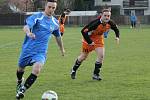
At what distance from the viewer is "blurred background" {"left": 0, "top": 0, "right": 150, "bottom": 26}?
73.1 metres

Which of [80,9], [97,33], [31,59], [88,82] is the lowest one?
[80,9]

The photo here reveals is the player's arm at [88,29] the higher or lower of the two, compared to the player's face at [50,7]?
lower

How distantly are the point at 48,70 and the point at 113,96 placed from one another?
17.9ft

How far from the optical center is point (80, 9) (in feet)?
276

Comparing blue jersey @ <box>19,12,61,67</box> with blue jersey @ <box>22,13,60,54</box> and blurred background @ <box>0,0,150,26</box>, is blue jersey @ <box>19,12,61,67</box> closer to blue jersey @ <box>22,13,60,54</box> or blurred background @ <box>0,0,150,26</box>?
blue jersey @ <box>22,13,60,54</box>

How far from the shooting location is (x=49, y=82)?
1242 centimetres

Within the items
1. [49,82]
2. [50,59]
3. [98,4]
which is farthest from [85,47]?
[98,4]

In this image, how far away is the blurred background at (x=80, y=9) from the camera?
240ft

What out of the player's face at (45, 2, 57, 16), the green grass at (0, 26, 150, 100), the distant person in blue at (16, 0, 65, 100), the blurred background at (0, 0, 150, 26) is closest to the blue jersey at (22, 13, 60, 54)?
the distant person in blue at (16, 0, 65, 100)

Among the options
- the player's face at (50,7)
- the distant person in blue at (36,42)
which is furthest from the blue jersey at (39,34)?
the player's face at (50,7)

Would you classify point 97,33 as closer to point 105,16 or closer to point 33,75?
point 105,16

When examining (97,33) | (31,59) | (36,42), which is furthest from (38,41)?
(97,33)

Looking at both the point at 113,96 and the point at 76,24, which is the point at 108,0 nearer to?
the point at 76,24

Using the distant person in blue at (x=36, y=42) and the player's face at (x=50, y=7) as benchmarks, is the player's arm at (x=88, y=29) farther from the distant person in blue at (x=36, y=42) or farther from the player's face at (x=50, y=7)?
the player's face at (x=50, y=7)
